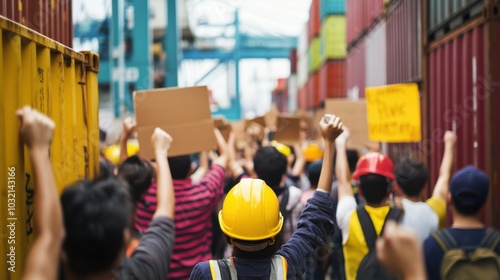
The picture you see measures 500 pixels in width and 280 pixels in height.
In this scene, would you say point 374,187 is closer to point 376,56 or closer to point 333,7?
point 376,56

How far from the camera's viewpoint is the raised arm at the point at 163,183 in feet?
8.02

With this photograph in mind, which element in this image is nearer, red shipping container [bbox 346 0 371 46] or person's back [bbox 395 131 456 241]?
person's back [bbox 395 131 456 241]

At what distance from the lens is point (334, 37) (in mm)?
22281

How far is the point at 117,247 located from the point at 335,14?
20808 mm

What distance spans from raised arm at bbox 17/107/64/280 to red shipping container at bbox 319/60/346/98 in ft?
67.7

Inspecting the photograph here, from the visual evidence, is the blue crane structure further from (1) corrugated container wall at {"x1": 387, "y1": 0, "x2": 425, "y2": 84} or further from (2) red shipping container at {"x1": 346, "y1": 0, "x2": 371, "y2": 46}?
(1) corrugated container wall at {"x1": 387, "y1": 0, "x2": 425, "y2": 84}

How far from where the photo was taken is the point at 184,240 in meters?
4.25

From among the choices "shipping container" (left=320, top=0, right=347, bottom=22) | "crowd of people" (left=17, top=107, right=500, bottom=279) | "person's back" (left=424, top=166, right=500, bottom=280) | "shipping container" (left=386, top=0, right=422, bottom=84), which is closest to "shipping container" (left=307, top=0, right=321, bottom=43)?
"shipping container" (left=320, top=0, right=347, bottom=22)

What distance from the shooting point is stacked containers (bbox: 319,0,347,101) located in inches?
862

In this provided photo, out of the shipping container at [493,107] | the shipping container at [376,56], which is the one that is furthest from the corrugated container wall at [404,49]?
the shipping container at [493,107]

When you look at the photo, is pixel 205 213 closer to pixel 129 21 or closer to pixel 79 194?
pixel 79 194

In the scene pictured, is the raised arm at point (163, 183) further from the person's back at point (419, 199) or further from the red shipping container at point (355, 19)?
the red shipping container at point (355, 19)

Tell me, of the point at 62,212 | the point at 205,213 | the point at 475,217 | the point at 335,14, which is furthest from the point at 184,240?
the point at 335,14

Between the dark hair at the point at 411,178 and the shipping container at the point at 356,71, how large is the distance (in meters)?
11.4
